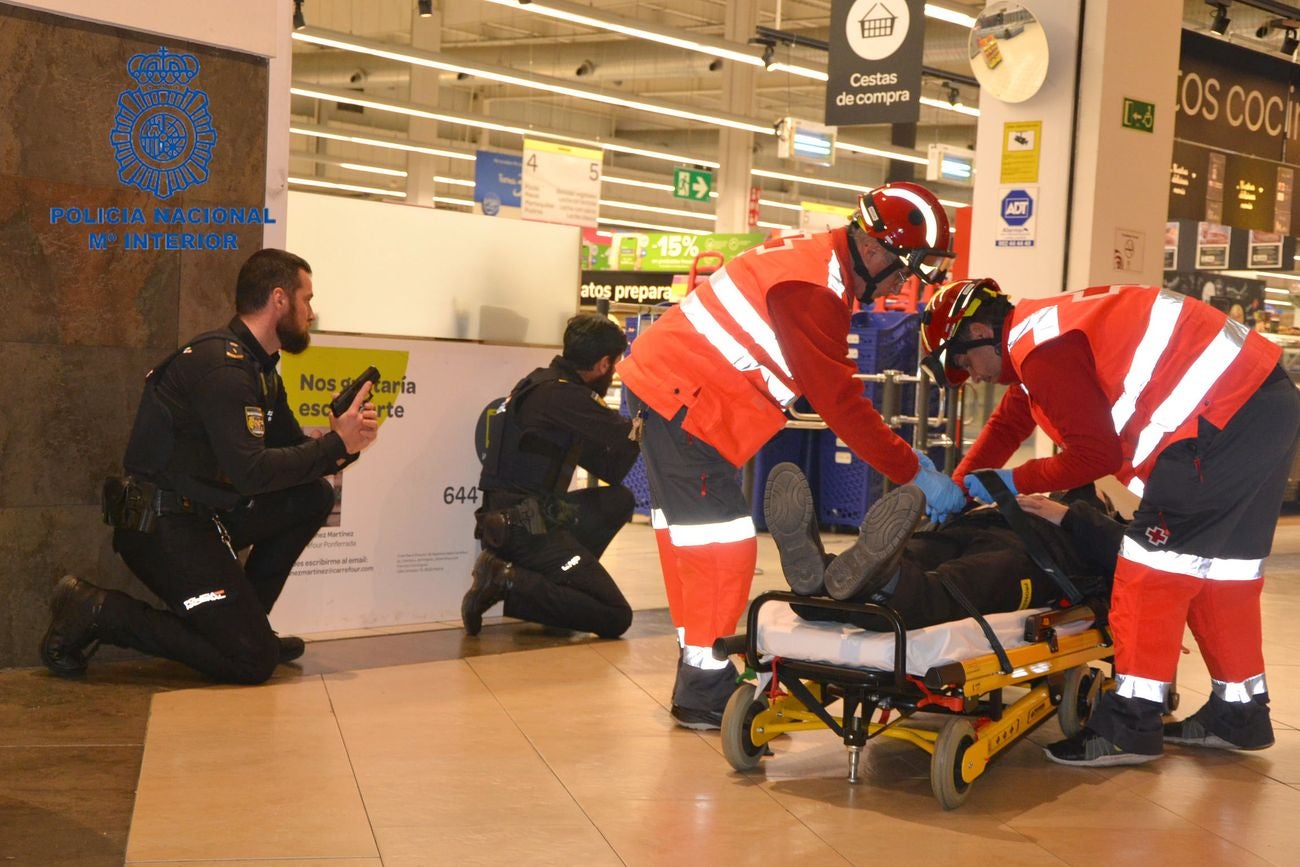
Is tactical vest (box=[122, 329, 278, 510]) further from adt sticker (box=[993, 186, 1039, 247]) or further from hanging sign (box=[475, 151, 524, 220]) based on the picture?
hanging sign (box=[475, 151, 524, 220])

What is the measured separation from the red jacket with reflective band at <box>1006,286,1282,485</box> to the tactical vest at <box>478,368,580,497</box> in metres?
2.10

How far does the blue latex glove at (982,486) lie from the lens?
398 cm

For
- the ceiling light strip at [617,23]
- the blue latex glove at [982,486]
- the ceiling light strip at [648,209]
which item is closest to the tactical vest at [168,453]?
the blue latex glove at [982,486]

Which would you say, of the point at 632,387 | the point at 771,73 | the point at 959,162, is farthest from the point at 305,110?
the point at 632,387

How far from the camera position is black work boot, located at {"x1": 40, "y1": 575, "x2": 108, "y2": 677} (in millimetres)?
4449

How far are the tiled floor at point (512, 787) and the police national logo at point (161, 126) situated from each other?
66.0 inches

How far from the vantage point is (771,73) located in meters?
21.4

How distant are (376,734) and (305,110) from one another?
21606 mm

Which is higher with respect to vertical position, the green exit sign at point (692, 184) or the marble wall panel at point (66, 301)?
the green exit sign at point (692, 184)

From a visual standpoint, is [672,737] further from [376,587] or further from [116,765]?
[376,587]

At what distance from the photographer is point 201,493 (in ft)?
14.8

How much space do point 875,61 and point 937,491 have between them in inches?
222

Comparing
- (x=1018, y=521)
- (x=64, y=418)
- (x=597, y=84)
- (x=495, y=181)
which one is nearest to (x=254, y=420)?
(x=64, y=418)

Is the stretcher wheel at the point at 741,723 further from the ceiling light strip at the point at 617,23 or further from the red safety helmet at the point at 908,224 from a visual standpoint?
the ceiling light strip at the point at 617,23
